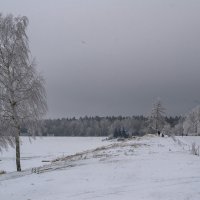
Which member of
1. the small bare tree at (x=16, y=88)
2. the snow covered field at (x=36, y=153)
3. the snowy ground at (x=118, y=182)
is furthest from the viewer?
the snow covered field at (x=36, y=153)

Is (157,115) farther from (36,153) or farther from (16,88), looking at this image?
(16,88)

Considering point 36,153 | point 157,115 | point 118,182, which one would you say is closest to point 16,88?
point 118,182

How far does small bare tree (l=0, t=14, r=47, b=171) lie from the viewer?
70.9 feet

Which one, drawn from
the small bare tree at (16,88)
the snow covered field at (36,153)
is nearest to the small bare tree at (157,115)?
the snow covered field at (36,153)

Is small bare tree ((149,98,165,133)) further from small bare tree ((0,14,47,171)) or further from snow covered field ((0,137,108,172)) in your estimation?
small bare tree ((0,14,47,171))

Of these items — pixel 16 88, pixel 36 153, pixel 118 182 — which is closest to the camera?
pixel 118 182

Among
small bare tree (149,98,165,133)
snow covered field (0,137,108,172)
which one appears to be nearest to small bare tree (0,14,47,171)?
snow covered field (0,137,108,172)

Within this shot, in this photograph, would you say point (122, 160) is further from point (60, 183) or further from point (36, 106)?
point (36, 106)

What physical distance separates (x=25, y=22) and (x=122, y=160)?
1150cm

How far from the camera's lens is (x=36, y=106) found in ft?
73.9

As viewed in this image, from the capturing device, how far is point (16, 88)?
71.9 ft

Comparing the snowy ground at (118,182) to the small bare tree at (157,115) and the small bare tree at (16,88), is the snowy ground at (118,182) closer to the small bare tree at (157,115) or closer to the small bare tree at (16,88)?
the small bare tree at (16,88)

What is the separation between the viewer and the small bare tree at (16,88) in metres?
21.6

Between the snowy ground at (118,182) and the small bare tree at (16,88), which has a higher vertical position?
the small bare tree at (16,88)
